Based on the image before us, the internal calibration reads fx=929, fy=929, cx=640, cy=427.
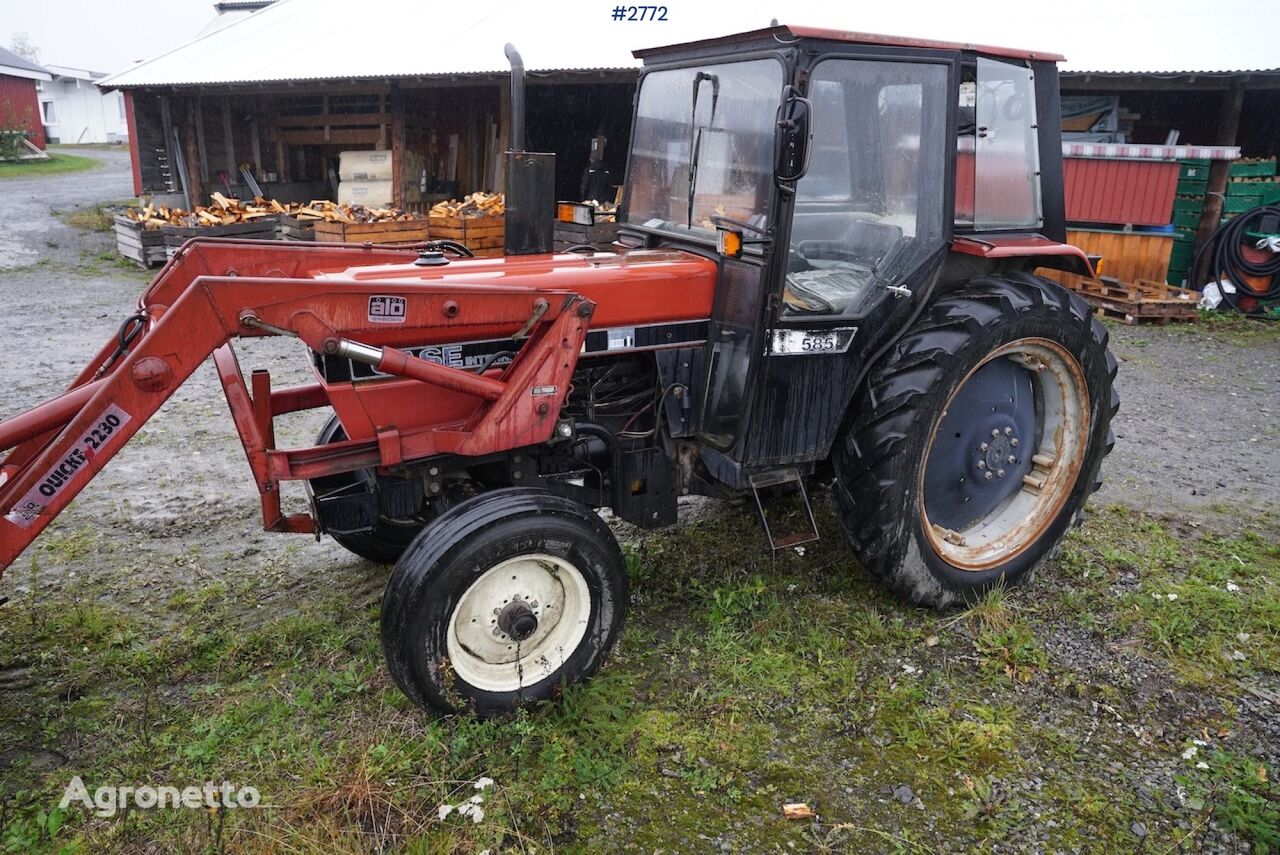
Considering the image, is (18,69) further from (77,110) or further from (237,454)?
(237,454)

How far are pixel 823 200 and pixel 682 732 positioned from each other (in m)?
1.97

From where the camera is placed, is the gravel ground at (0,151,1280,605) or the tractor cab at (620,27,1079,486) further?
the gravel ground at (0,151,1280,605)

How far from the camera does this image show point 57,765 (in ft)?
9.46

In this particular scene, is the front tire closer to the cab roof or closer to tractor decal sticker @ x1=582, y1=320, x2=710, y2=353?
tractor decal sticker @ x1=582, y1=320, x2=710, y2=353

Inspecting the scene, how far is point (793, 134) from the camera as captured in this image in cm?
297

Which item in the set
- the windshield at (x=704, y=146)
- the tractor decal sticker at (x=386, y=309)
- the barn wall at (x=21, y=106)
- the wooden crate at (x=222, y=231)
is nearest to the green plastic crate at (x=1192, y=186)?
the windshield at (x=704, y=146)

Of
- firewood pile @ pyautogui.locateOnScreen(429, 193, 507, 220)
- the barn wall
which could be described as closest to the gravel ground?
firewood pile @ pyautogui.locateOnScreen(429, 193, 507, 220)

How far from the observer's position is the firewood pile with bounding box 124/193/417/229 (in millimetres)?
12078

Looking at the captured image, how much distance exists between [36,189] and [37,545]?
76.4 feet

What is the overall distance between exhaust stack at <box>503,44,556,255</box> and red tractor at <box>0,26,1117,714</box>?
0.02m

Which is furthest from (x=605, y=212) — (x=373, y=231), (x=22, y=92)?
(x=22, y=92)

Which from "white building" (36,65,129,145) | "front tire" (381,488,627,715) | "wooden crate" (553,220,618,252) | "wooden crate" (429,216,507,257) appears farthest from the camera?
"white building" (36,65,129,145)

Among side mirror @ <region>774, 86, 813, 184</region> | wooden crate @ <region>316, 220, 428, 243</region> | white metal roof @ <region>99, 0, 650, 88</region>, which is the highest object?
white metal roof @ <region>99, 0, 650, 88</region>

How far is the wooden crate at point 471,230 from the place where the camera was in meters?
11.6
